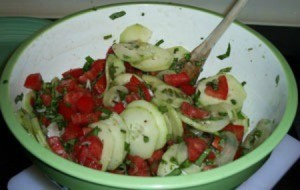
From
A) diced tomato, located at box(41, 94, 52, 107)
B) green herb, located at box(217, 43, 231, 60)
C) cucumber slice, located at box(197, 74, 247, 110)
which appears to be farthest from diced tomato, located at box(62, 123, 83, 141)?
green herb, located at box(217, 43, 231, 60)

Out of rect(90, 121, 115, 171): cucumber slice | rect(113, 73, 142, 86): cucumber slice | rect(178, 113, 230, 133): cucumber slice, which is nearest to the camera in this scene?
rect(90, 121, 115, 171): cucumber slice

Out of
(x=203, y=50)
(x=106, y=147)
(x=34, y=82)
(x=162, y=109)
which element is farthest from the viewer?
(x=203, y=50)

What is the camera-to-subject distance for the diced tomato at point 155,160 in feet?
2.95

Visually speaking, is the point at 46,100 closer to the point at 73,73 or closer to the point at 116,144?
the point at 73,73

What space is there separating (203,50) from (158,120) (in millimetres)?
338

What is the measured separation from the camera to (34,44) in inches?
40.8

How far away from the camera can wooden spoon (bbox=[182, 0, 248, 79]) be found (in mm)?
1084

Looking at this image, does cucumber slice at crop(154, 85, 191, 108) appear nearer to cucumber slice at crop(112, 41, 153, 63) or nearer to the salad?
the salad

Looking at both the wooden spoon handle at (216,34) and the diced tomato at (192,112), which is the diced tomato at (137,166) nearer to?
the diced tomato at (192,112)

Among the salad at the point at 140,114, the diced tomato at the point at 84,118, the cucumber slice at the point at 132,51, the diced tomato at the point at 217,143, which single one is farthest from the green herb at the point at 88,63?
the diced tomato at the point at 217,143

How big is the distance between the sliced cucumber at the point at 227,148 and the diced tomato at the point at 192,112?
66mm

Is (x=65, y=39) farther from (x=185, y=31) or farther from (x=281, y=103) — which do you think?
(x=281, y=103)

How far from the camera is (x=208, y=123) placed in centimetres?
94

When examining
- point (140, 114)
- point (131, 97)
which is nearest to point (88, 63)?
point (131, 97)
